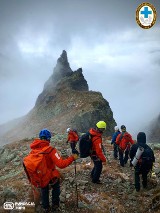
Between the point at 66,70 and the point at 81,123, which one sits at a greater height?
the point at 66,70

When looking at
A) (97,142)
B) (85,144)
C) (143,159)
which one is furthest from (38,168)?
(143,159)

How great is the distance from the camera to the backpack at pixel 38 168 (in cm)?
774

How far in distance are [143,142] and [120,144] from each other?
476 cm

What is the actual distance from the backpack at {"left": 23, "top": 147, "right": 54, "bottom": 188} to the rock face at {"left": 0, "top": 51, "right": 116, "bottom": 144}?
33.4m

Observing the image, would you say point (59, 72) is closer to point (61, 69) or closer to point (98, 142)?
point (61, 69)

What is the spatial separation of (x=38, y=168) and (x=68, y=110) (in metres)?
42.4

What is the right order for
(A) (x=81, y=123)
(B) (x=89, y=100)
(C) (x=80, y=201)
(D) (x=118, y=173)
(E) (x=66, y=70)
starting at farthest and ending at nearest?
(E) (x=66, y=70)
(B) (x=89, y=100)
(A) (x=81, y=123)
(D) (x=118, y=173)
(C) (x=80, y=201)

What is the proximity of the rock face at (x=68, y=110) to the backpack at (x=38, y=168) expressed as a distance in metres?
33.4

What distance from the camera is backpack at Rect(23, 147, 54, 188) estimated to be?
7737mm

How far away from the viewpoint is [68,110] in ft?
165

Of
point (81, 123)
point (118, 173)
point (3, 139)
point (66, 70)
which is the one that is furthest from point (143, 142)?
point (66, 70)

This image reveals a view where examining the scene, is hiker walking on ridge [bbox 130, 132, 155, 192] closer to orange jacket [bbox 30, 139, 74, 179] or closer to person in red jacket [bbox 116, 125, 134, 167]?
orange jacket [bbox 30, 139, 74, 179]

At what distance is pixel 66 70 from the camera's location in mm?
73250

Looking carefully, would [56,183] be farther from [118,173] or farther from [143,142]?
[118,173]
